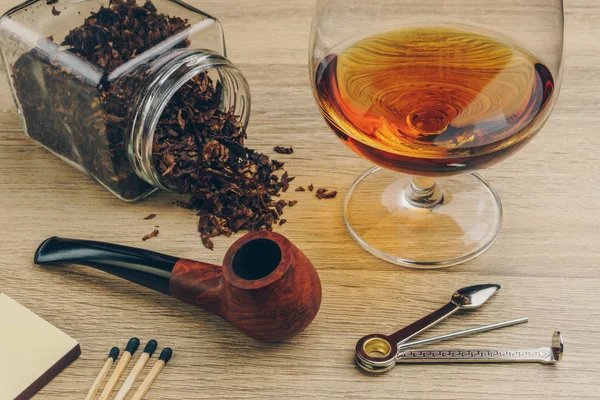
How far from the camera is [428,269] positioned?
130cm

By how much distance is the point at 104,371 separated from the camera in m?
1.14

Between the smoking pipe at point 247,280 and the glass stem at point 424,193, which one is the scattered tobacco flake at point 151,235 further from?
the glass stem at point 424,193

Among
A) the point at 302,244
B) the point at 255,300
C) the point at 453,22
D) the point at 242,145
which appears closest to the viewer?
the point at 255,300

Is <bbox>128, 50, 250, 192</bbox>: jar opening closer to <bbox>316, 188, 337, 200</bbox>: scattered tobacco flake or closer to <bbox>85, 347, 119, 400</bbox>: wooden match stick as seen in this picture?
<bbox>316, 188, 337, 200</bbox>: scattered tobacco flake

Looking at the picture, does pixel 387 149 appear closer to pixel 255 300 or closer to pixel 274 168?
pixel 255 300

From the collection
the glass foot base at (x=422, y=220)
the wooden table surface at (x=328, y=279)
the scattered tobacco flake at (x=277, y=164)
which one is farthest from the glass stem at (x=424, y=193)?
the scattered tobacco flake at (x=277, y=164)

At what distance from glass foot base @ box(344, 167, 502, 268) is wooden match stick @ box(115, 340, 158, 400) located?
1.25 ft

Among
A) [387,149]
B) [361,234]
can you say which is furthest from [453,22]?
[361,234]

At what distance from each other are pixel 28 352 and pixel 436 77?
71 cm

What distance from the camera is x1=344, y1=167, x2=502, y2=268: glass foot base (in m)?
1.32

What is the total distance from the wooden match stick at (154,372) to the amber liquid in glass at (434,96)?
0.40m

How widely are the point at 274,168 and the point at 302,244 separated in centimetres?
20

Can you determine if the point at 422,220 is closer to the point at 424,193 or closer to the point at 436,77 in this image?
the point at 424,193

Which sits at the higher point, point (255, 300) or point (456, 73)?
point (456, 73)
